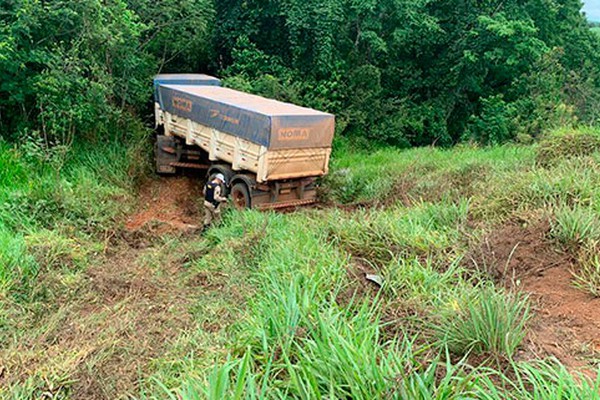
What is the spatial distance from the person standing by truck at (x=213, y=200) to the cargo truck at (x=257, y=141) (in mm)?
269

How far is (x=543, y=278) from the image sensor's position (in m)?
4.32

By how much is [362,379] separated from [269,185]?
21.7 feet

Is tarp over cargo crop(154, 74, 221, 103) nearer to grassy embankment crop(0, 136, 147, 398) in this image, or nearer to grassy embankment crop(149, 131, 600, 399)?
grassy embankment crop(0, 136, 147, 398)

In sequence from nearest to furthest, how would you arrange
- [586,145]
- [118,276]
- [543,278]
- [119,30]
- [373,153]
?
[543,278], [118,276], [586,145], [119,30], [373,153]

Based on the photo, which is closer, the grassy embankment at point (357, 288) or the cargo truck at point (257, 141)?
the grassy embankment at point (357, 288)

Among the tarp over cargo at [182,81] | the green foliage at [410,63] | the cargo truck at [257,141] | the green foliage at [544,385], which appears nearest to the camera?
the green foliage at [544,385]

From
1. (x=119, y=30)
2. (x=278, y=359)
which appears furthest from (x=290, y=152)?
(x=278, y=359)

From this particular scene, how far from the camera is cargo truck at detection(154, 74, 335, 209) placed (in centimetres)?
848

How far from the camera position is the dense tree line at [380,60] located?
40.2ft

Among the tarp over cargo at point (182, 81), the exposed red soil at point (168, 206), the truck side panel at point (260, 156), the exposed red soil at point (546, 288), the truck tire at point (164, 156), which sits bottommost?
the exposed red soil at point (168, 206)

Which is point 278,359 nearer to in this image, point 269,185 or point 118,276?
point 118,276

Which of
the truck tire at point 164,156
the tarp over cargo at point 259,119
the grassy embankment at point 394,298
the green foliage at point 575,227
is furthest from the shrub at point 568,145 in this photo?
the truck tire at point 164,156

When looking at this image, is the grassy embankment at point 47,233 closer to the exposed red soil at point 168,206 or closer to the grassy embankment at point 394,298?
the exposed red soil at point 168,206

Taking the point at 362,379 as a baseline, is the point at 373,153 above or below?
below
